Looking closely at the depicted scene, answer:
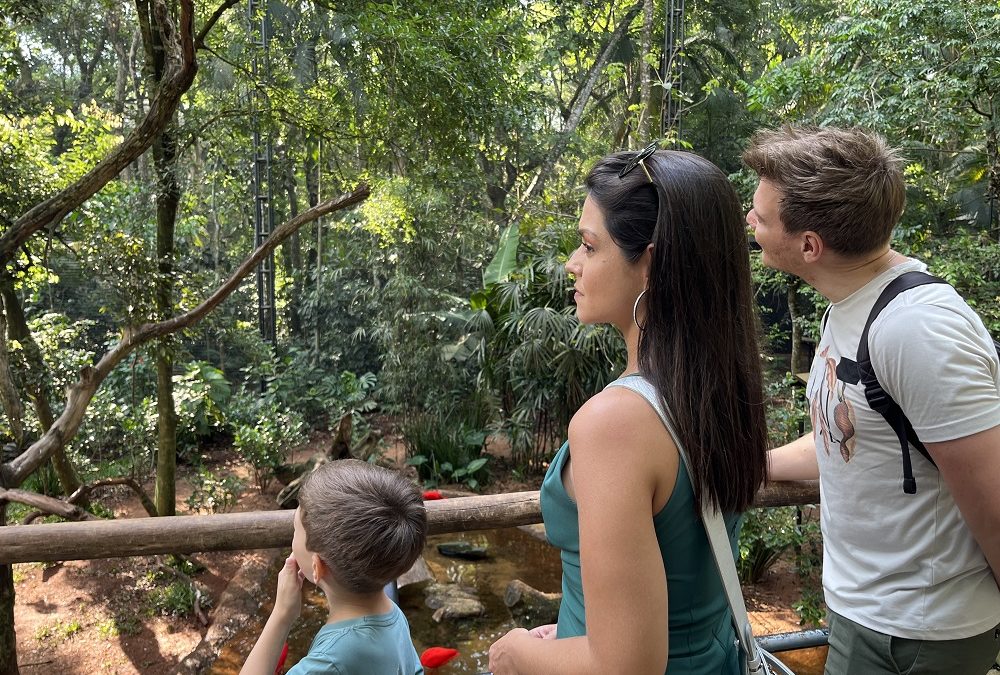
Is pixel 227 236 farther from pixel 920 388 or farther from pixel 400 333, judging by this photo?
pixel 920 388

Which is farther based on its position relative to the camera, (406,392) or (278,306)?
(278,306)

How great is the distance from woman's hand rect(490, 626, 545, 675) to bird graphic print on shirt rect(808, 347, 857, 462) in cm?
55

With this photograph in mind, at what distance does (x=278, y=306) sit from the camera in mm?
11242

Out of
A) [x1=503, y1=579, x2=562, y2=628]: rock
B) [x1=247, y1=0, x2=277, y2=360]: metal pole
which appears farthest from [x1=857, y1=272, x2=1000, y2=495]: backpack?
[x1=247, y1=0, x2=277, y2=360]: metal pole

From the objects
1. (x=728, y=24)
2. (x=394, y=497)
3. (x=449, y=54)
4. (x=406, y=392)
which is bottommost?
(x=406, y=392)

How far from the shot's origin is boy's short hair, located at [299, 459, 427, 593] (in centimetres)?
116

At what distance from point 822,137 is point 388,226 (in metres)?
7.33

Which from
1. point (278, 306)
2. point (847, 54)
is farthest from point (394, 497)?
point (278, 306)

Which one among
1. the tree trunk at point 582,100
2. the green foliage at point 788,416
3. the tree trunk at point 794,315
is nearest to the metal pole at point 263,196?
the tree trunk at point 582,100

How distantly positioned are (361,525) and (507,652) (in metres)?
0.36

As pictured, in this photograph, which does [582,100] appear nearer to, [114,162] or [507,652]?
[114,162]

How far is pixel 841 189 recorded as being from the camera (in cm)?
108

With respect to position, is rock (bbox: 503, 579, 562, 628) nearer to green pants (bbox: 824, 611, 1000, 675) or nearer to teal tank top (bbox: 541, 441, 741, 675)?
green pants (bbox: 824, 611, 1000, 675)

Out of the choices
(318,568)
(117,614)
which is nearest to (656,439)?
(318,568)
